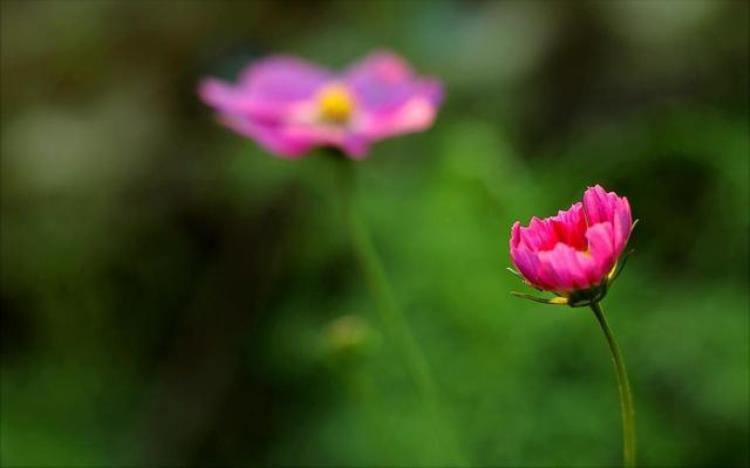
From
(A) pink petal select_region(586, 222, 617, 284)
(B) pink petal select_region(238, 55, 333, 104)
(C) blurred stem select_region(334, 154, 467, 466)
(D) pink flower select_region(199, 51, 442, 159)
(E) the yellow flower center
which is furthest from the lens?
(B) pink petal select_region(238, 55, 333, 104)

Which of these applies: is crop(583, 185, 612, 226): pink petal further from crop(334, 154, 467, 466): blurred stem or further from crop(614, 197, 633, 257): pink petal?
crop(334, 154, 467, 466): blurred stem

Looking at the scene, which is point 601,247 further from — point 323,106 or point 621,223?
point 323,106

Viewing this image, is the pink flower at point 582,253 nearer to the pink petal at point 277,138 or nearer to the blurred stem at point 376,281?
the blurred stem at point 376,281

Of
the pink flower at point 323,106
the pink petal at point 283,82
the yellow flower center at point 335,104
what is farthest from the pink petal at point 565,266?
the pink petal at point 283,82

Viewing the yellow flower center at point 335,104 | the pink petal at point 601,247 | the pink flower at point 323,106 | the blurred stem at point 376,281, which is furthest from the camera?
the yellow flower center at point 335,104

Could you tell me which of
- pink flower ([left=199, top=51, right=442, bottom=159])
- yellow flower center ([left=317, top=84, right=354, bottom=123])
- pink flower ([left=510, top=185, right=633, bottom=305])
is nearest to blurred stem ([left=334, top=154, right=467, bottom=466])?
pink flower ([left=199, top=51, right=442, bottom=159])

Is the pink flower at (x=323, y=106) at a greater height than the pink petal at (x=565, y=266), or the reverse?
the pink flower at (x=323, y=106)

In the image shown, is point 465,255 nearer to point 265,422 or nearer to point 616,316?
point 616,316
